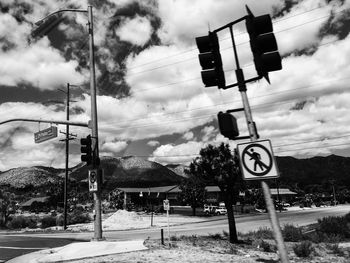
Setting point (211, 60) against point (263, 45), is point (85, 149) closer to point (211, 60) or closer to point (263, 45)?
point (211, 60)

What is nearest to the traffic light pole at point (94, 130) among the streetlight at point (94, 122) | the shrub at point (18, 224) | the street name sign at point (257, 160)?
the streetlight at point (94, 122)

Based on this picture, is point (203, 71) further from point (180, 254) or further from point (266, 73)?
point (180, 254)

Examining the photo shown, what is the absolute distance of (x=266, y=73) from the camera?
18.5 feet

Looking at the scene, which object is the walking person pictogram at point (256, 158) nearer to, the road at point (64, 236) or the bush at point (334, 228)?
the road at point (64, 236)

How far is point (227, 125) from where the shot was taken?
5672mm

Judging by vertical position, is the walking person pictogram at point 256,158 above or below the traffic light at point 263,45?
below

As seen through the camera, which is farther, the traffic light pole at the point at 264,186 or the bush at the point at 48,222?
the bush at the point at 48,222

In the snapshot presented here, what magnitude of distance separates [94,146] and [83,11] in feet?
23.6

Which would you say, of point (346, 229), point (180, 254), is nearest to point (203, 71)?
point (180, 254)

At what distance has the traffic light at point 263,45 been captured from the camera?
216 inches

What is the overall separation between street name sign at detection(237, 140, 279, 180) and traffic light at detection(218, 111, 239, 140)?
0.88 feet

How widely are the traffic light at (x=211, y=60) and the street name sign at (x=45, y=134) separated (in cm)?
1207

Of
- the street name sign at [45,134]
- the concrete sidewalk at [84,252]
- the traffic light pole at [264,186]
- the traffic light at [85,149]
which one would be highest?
the street name sign at [45,134]

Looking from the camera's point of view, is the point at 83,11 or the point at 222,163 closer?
the point at 83,11
